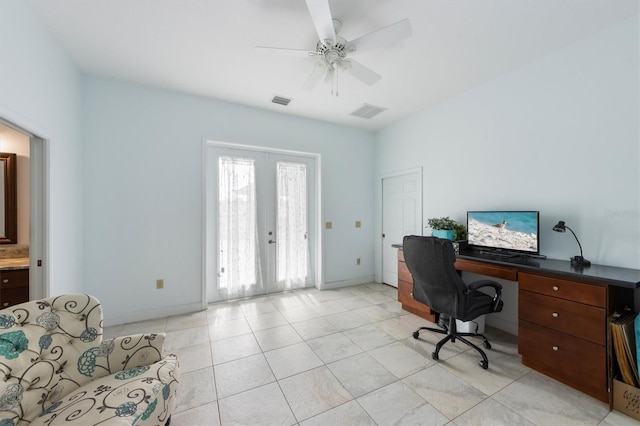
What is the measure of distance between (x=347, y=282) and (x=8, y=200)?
4237mm

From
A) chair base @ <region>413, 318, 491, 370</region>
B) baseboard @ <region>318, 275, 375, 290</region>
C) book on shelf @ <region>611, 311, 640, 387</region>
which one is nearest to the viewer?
book on shelf @ <region>611, 311, 640, 387</region>

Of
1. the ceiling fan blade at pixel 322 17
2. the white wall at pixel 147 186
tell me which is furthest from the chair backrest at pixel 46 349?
the ceiling fan blade at pixel 322 17

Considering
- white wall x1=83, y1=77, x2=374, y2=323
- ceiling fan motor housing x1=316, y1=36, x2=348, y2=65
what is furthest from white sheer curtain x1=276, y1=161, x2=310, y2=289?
ceiling fan motor housing x1=316, y1=36, x2=348, y2=65

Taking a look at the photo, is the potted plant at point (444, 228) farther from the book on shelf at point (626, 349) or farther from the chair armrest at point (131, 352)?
the chair armrest at point (131, 352)

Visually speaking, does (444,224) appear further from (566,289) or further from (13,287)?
(13,287)

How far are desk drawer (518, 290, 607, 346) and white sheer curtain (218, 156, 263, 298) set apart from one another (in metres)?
3.21

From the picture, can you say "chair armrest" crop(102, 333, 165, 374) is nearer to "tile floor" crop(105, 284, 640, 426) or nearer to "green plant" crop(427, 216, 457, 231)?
"tile floor" crop(105, 284, 640, 426)

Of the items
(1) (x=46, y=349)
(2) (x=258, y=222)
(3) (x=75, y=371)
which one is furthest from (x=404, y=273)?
(1) (x=46, y=349)

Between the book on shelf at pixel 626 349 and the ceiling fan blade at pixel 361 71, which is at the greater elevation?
the ceiling fan blade at pixel 361 71

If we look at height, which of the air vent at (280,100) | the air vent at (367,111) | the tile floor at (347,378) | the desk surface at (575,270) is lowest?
the tile floor at (347,378)

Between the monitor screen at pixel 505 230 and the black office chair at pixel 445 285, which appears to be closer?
the black office chair at pixel 445 285

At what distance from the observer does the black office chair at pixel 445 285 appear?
204 centimetres

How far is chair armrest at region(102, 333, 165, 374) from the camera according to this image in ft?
4.72

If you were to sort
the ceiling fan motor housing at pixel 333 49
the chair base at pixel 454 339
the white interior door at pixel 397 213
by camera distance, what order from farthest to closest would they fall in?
1. the white interior door at pixel 397 213
2. the chair base at pixel 454 339
3. the ceiling fan motor housing at pixel 333 49
